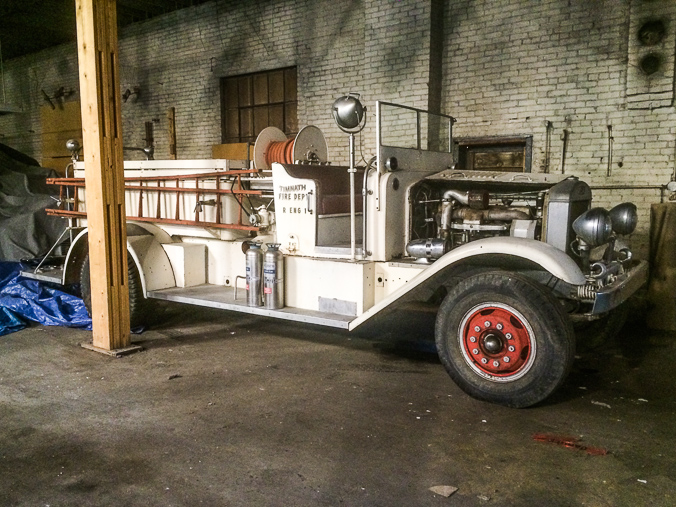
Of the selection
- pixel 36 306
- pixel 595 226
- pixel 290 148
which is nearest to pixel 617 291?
pixel 595 226

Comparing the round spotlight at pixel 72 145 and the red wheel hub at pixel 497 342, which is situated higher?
the round spotlight at pixel 72 145

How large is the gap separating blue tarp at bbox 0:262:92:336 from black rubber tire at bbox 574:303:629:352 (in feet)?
16.8

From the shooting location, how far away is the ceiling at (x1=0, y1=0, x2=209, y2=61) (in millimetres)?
11461

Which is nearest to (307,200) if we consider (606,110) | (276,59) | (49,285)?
(49,285)

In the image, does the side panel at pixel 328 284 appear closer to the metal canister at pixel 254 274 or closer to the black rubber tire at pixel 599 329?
the metal canister at pixel 254 274

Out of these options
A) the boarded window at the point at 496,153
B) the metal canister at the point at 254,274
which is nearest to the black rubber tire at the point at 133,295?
the metal canister at the point at 254,274

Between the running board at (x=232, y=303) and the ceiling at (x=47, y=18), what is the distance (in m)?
7.84

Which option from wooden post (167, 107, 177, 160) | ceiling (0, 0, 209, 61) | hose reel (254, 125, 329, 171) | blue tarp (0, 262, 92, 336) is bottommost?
blue tarp (0, 262, 92, 336)

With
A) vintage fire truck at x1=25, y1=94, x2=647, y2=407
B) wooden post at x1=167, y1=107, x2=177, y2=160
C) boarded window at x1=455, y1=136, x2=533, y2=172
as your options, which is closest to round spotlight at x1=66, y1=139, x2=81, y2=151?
vintage fire truck at x1=25, y1=94, x2=647, y2=407

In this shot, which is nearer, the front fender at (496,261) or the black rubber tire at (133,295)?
the front fender at (496,261)

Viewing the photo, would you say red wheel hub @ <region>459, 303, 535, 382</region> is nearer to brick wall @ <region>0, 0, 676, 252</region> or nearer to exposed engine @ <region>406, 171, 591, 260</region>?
exposed engine @ <region>406, 171, 591, 260</region>

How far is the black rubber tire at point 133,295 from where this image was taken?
19.1 ft

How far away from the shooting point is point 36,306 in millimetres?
6398

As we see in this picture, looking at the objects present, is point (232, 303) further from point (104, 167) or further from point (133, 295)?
point (104, 167)
